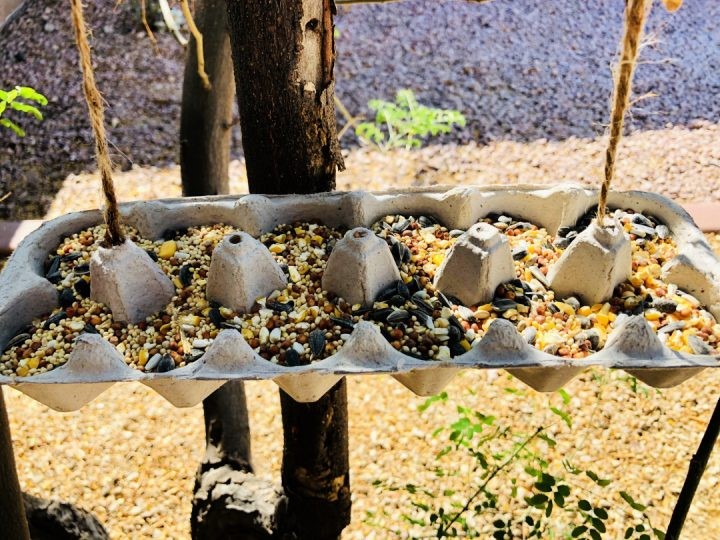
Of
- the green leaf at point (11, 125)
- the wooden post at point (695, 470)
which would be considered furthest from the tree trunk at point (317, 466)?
the green leaf at point (11, 125)

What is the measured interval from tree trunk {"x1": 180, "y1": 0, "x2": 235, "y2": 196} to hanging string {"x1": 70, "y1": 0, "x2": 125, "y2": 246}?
3.31 feet

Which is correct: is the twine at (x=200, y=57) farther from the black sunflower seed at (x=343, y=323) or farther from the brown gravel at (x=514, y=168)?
the brown gravel at (x=514, y=168)

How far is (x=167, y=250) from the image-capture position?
153cm

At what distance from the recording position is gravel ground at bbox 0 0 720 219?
460 centimetres

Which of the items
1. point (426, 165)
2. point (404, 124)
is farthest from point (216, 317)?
point (426, 165)

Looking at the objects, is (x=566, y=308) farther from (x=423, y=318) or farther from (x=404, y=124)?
(x=404, y=124)

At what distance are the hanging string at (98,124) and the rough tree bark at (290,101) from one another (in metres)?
0.39

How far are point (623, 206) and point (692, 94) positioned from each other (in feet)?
12.6

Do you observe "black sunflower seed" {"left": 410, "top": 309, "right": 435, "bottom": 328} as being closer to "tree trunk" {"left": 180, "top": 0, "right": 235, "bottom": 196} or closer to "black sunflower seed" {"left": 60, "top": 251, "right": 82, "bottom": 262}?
"black sunflower seed" {"left": 60, "top": 251, "right": 82, "bottom": 262}

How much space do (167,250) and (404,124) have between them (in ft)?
9.54

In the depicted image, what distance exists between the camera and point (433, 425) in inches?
113

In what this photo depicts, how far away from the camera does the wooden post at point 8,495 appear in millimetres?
1521

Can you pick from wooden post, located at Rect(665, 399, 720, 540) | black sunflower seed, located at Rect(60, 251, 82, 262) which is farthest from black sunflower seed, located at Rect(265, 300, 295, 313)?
wooden post, located at Rect(665, 399, 720, 540)

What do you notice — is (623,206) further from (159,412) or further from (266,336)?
(159,412)
